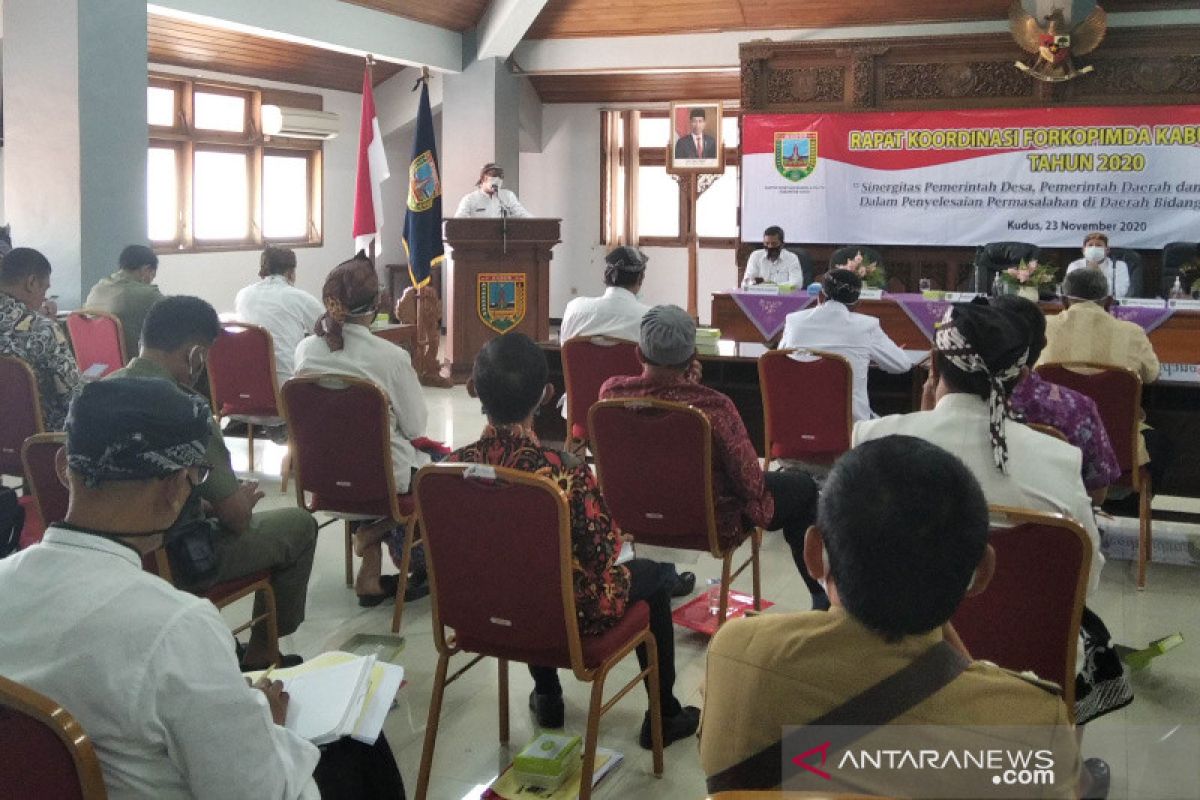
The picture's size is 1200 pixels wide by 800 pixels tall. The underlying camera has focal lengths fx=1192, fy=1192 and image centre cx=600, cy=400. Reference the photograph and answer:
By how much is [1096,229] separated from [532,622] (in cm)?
782

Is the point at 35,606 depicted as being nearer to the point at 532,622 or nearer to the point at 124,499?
the point at 124,499

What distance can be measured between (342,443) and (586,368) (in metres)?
1.34

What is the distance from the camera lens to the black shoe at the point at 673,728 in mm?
2805

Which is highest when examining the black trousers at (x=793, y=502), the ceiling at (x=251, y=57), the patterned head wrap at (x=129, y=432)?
the ceiling at (x=251, y=57)

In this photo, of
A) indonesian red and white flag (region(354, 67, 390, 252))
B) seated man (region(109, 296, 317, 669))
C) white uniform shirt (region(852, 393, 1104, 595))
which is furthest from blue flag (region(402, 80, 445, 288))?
white uniform shirt (region(852, 393, 1104, 595))

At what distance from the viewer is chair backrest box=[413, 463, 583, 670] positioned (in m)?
2.26

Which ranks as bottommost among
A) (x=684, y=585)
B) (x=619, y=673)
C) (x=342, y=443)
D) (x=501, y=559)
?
(x=619, y=673)

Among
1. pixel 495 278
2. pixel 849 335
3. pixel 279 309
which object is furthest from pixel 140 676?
pixel 495 278

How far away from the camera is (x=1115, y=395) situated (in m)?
3.83

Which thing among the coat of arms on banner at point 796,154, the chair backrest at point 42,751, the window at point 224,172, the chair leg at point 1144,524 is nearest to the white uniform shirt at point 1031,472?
the chair backrest at point 42,751

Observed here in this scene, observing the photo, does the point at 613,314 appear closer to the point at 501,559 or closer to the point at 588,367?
the point at 588,367

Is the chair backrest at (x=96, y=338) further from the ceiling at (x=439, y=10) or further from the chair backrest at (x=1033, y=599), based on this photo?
the ceiling at (x=439, y=10)

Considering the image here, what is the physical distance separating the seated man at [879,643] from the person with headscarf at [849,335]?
3288 mm

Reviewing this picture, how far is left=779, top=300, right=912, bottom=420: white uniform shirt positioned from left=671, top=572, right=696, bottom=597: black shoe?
1035 mm
